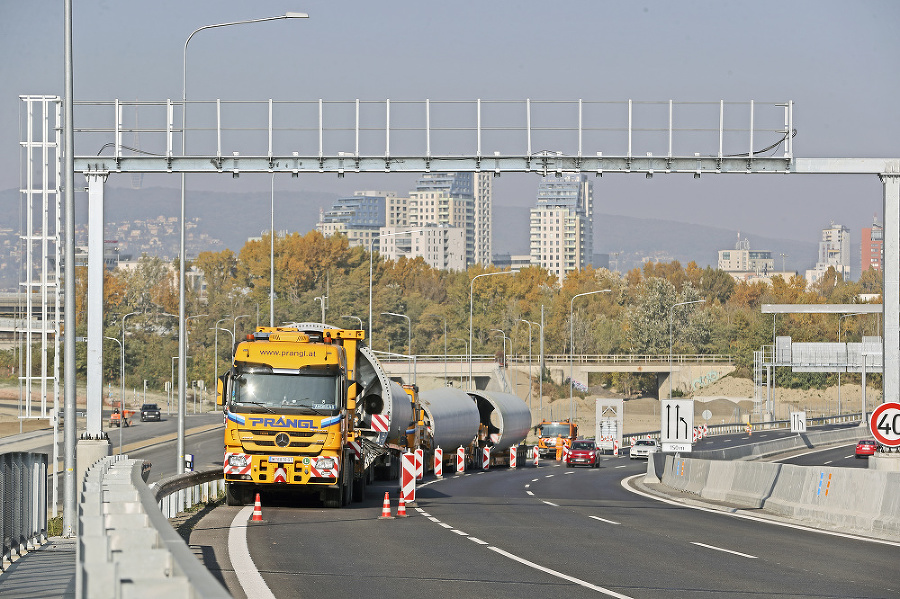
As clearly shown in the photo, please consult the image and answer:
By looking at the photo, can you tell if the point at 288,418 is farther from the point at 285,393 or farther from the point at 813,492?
the point at 813,492

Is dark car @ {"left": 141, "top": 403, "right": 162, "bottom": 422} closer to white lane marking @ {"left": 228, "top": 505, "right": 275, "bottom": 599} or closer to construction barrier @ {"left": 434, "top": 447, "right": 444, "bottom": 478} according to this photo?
construction barrier @ {"left": 434, "top": 447, "right": 444, "bottom": 478}

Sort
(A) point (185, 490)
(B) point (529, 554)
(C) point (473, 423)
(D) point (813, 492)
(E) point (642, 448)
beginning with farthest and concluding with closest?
(E) point (642, 448)
(C) point (473, 423)
(D) point (813, 492)
(A) point (185, 490)
(B) point (529, 554)

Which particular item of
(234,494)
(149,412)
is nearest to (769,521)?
(234,494)

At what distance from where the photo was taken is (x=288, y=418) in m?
22.9

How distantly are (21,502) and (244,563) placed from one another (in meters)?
3.32

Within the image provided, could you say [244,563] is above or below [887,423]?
below

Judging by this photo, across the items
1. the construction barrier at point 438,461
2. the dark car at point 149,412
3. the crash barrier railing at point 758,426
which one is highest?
the construction barrier at point 438,461

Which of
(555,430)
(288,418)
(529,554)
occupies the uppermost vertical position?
(288,418)

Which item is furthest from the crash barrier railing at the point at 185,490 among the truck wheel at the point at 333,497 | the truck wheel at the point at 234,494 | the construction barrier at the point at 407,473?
the construction barrier at the point at 407,473

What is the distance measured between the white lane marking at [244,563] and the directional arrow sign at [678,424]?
60.4 feet

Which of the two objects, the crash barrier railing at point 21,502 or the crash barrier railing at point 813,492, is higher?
the crash barrier railing at point 21,502

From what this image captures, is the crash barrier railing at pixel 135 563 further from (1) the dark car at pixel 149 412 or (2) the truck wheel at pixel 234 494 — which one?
(1) the dark car at pixel 149 412

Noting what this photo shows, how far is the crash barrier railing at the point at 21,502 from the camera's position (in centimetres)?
1412

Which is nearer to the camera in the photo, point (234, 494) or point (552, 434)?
point (234, 494)
